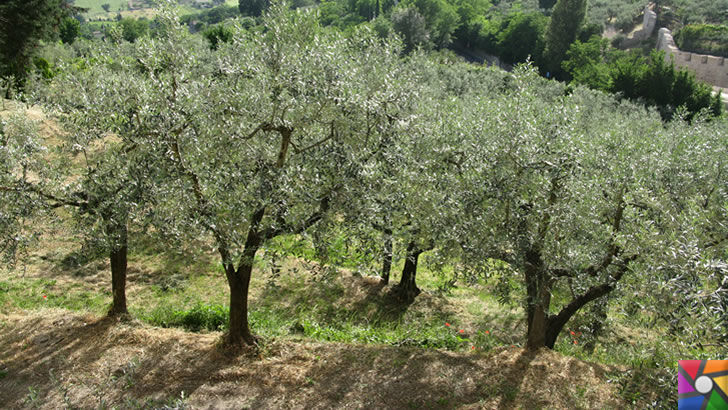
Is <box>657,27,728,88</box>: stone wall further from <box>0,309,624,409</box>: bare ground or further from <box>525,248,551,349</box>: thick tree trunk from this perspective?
<box>0,309,624,409</box>: bare ground

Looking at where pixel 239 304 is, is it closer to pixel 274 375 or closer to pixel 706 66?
pixel 274 375

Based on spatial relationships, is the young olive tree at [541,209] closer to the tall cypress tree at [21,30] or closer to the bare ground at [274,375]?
the bare ground at [274,375]

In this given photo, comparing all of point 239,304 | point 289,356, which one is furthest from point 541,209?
point 239,304

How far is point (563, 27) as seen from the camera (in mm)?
78625

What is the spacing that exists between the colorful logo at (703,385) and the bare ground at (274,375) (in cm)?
405

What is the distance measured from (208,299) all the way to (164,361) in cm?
517

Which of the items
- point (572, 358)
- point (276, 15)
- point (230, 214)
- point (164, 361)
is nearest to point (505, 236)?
point (572, 358)

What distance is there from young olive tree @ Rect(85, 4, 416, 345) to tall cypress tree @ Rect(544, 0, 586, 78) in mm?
78012

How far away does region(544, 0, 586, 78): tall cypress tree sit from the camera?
258 feet

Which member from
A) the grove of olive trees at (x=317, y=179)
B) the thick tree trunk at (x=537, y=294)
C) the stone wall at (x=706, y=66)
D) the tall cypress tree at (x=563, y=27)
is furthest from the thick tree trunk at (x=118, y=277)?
the tall cypress tree at (x=563, y=27)

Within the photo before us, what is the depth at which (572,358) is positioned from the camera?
11430 millimetres

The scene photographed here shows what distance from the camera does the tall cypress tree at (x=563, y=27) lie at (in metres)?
78.7

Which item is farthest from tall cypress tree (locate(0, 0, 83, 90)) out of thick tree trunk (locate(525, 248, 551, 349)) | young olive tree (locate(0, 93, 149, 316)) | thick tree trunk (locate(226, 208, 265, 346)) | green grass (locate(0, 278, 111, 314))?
thick tree trunk (locate(525, 248, 551, 349))

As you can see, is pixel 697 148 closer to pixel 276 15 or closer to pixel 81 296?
pixel 276 15
